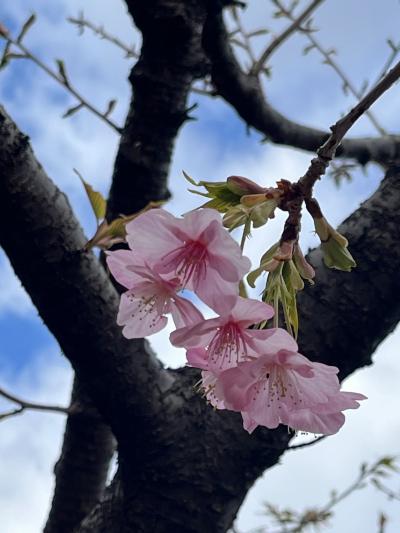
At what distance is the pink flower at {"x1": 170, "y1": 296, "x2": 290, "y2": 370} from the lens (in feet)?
2.01

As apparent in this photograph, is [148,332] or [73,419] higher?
[73,419]

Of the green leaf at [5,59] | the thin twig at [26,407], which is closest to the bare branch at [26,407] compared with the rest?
the thin twig at [26,407]

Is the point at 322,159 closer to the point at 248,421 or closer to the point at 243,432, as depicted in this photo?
the point at 248,421

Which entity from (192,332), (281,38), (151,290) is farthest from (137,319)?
(281,38)

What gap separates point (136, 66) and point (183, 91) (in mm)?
126

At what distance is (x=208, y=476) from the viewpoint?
138cm

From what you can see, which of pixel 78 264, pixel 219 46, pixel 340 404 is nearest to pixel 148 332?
pixel 340 404

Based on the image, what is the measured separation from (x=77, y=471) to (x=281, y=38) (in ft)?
4.31

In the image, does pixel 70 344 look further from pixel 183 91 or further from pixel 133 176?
pixel 183 91

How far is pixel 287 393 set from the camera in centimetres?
71

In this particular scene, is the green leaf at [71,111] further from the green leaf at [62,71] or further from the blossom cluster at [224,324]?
the blossom cluster at [224,324]

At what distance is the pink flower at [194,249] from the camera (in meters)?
0.60

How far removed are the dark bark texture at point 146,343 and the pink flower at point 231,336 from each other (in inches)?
24.7

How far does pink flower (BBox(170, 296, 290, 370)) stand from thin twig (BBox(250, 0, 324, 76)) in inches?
52.2
